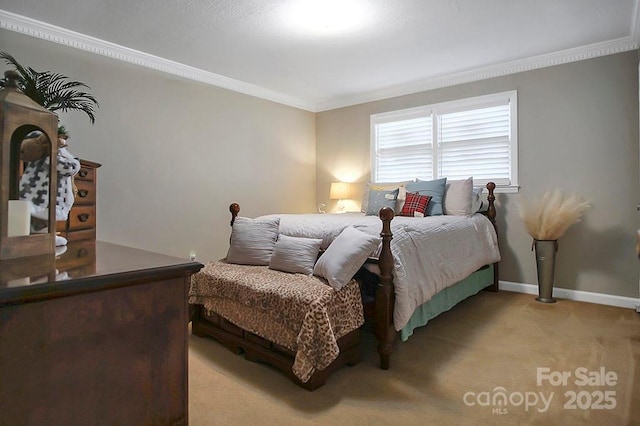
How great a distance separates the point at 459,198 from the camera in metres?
3.69

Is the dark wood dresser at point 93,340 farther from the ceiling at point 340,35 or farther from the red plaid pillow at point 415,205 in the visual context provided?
the red plaid pillow at point 415,205

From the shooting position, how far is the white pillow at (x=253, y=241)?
2.71m

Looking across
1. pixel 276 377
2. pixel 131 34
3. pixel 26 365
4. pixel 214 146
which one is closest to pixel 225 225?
pixel 214 146

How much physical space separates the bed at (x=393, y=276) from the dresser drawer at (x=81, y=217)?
0.81 metres

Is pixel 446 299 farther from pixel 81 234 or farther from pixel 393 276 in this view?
pixel 81 234

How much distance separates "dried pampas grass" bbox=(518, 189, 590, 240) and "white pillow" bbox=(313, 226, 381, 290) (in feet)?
7.06

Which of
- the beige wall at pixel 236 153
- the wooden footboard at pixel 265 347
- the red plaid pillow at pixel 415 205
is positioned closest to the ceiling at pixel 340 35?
the beige wall at pixel 236 153

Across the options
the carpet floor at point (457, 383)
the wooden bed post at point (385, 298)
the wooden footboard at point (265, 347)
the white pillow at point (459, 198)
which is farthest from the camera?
the white pillow at point (459, 198)

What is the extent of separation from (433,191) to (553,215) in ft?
3.63

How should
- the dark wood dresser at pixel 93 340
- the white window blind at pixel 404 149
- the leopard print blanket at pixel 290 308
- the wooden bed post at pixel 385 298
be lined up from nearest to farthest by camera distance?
1. the dark wood dresser at pixel 93 340
2. the leopard print blanket at pixel 290 308
3. the wooden bed post at pixel 385 298
4. the white window blind at pixel 404 149

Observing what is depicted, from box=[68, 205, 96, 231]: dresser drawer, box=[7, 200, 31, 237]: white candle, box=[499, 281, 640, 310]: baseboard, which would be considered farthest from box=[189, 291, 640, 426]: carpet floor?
box=[7, 200, 31, 237]: white candle

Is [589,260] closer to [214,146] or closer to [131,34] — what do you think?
[214,146]

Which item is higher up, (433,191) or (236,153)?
(236,153)

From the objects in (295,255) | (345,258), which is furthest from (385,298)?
(295,255)
